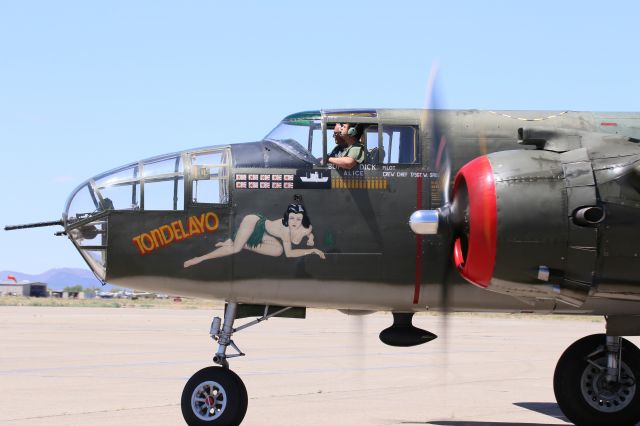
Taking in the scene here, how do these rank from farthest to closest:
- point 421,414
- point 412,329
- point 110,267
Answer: point 421,414 < point 412,329 < point 110,267

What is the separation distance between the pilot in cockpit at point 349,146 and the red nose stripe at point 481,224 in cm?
202

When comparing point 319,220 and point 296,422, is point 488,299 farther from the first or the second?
point 296,422

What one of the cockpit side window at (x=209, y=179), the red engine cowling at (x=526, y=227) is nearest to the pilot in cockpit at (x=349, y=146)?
the cockpit side window at (x=209, y=179)

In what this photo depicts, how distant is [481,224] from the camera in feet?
32.8

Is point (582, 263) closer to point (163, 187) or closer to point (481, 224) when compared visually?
point (481, 224)

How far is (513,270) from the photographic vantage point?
10.0 m

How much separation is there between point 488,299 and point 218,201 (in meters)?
3.60

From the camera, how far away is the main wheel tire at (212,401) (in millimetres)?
11766

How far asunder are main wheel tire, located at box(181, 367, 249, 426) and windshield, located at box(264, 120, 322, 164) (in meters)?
2.90

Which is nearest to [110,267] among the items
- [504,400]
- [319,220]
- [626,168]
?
[319,220]

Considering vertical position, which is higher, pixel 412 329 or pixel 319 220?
pixel 319 220

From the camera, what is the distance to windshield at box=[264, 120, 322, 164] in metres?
12.1

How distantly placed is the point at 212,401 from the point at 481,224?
13.6ft

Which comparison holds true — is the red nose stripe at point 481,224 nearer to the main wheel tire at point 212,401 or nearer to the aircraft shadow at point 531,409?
the main wheel tire at point 212,401
